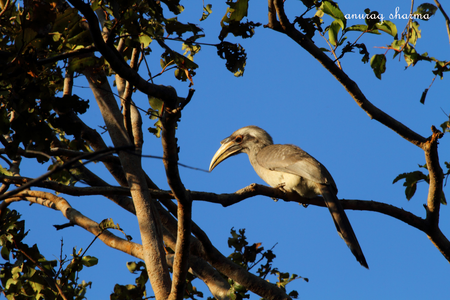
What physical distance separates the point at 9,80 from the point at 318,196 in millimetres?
3921

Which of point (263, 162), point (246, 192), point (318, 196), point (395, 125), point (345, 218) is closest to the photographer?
point (246, 192)

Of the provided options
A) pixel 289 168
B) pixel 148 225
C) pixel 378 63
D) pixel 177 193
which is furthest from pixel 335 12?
pixel 148 225

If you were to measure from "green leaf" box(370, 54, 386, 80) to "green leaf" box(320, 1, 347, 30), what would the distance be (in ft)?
2.10

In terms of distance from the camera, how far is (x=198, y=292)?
4.98 meters

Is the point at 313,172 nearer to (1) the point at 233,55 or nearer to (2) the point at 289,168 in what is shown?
(2) the point at 289,168

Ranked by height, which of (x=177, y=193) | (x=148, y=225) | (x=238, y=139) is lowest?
(x=177, y=193)

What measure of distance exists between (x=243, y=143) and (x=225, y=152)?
34cm

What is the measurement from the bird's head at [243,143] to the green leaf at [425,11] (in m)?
2.98

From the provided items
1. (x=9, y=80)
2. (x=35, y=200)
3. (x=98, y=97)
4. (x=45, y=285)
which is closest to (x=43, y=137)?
(x=9, y=80)

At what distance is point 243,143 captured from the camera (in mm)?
6547

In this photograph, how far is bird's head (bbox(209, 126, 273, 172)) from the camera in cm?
647

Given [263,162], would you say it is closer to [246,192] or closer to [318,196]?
A: [318,196]

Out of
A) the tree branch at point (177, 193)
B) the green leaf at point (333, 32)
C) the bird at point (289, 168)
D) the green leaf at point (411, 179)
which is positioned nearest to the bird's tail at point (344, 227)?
the bird at point (289, 168)

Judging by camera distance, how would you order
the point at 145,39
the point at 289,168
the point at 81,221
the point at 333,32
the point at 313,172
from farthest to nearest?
the point at 289,168 < the point at 313,172 < the point at 81,221 < the point at 333,32 < the point at 145,39
